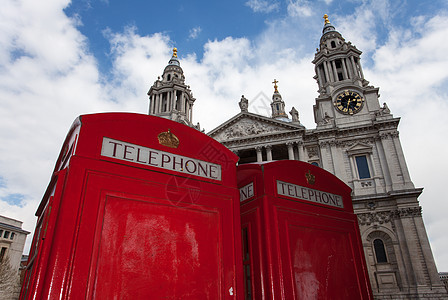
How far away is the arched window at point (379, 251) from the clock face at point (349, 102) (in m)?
11.3

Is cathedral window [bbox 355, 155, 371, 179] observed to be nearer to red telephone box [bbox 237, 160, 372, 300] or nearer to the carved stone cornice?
the carved stone cornice

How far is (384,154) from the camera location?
82.5ft

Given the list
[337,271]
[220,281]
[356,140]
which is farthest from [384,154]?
[220,281]

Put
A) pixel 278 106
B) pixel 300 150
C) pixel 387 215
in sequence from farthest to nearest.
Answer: pixel 278 106 < pixel 300 150 < pixel 387 215

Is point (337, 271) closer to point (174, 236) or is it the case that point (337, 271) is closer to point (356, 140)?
point (174, 236)

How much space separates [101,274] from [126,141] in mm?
1518


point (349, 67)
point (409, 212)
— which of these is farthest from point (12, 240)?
point (349, 67)

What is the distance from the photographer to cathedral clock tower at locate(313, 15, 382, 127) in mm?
27859

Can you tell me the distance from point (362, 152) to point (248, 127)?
10.2m

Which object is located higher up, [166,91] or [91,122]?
[166,91]

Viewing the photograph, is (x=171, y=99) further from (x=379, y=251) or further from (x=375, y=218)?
(x=379, y=251)

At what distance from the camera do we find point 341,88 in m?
29.1

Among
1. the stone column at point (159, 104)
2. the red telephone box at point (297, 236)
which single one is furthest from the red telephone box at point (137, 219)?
the stone column at point (159, 104)

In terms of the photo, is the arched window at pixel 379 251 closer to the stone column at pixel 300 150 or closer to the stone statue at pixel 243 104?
the stone column at pixel 300 150
